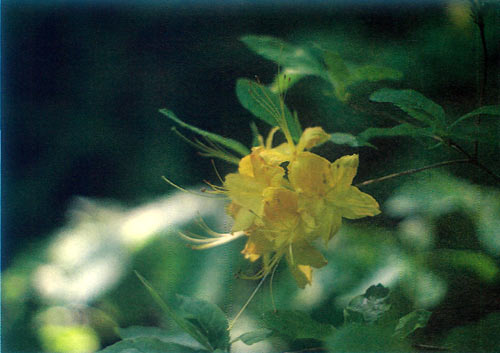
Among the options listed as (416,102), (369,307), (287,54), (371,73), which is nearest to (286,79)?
(287,54)

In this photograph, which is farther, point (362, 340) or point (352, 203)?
point (352, 203)

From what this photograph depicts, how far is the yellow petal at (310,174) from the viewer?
750 mm

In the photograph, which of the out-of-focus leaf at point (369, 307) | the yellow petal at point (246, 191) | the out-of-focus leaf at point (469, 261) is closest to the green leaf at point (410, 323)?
the out-of-focus leaf at point (369, 307)

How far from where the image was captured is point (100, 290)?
1.10 metres

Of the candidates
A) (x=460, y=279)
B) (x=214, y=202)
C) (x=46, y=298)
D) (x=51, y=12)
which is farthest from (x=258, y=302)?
(x=51, y=12)

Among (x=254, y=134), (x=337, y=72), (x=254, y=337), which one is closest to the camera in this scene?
(x=254, y=337)

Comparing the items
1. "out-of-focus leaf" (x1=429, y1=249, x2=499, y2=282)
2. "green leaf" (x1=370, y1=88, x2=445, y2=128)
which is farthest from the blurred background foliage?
"green leaf" (x1=370, y1=88, x2=445, y2=128)

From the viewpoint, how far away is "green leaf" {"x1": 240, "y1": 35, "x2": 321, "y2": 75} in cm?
85

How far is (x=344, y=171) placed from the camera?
763 mm

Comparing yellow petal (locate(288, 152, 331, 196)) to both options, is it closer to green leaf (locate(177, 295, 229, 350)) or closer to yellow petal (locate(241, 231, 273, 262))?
yellow petal (locate(241, 231, 273, 262))

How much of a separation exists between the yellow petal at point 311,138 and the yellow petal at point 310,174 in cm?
2

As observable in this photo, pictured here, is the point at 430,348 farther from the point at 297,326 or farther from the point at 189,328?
the point at 189,328

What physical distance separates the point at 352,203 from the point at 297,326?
0.62 feet

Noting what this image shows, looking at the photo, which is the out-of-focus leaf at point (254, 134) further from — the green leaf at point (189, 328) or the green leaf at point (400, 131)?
the green leaf at point (189, 328)
